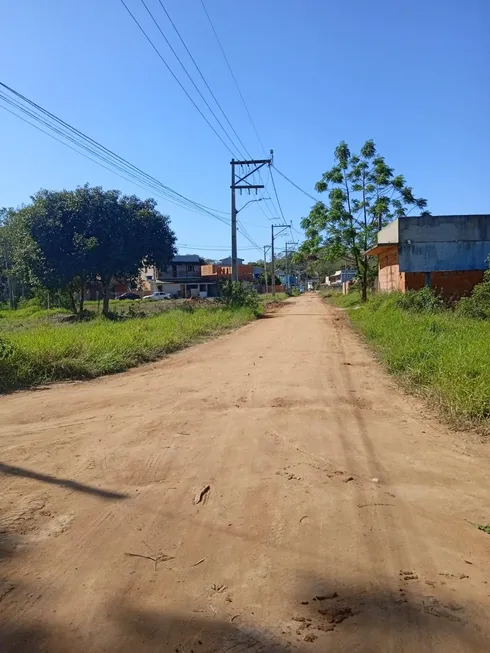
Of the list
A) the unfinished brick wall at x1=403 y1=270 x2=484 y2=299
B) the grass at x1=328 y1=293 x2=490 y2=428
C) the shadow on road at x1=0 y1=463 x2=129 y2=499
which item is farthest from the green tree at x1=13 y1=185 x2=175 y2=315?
the shadow on road at x1=0 y1=463 x2=129 y2=499

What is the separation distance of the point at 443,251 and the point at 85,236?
19.0m

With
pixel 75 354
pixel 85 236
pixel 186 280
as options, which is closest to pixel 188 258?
pixel 186 280

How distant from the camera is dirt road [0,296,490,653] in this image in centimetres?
288

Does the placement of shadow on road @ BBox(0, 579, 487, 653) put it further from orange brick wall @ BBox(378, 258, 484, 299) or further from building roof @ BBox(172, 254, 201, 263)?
building roof @ BBox(172, 254, 201, 263)

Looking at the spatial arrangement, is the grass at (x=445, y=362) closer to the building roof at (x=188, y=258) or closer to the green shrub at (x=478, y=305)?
the green shrub at (x=478, y=305)

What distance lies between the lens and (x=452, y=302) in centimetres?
2516

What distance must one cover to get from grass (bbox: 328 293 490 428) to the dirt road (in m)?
0.53

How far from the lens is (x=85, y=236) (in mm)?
29656

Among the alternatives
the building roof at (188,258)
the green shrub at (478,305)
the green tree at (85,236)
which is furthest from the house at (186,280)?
the green shrub at (478,305)

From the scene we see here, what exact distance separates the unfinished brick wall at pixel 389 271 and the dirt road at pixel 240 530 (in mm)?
20162

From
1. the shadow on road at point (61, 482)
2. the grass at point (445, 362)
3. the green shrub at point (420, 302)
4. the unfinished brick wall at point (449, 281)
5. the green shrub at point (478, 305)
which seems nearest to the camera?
the shadow on road at point (61, 482)

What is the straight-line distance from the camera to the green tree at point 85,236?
2908 centimetres

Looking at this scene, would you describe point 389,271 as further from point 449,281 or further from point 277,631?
point 277,631

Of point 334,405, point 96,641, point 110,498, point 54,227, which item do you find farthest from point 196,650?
point 54,227
